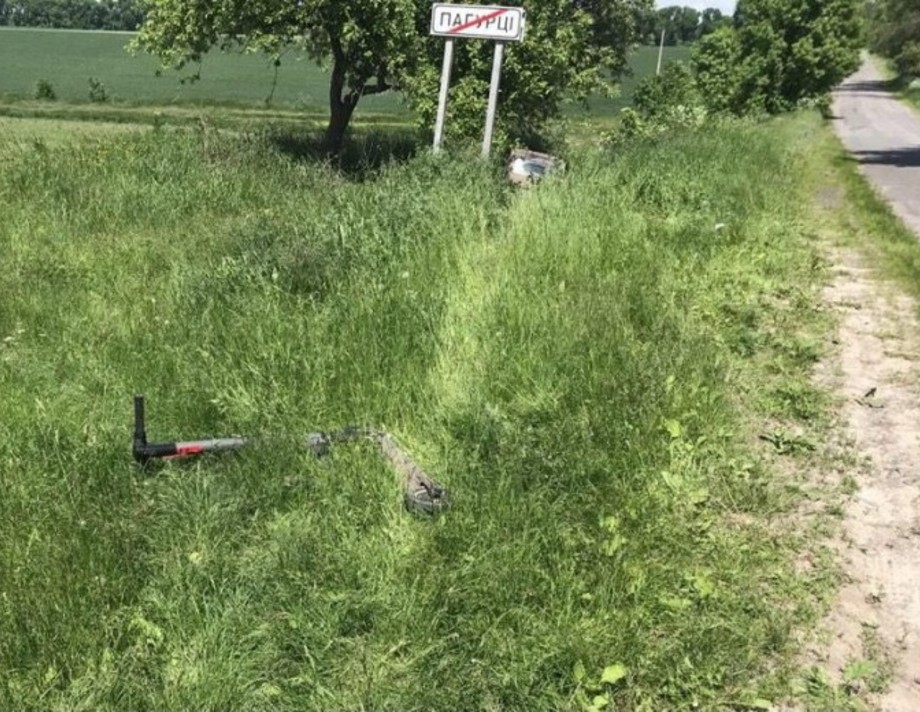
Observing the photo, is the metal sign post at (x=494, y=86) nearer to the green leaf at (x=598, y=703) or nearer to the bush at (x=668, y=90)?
the green leaf at (x=598, y=703)

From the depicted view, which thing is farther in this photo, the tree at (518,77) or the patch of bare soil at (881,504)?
the tree at (518,77)

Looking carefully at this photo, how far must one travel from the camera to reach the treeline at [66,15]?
14838 cm

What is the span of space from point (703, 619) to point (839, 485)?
1.42 m

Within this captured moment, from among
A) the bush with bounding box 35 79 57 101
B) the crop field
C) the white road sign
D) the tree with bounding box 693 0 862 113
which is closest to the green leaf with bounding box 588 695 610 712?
the white road sign

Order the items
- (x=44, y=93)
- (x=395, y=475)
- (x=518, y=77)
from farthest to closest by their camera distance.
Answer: (x=44, y=93), (x=518, y=77), (x=395, y=475)

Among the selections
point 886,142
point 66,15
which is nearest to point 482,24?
point 886,142

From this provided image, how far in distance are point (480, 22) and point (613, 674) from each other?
6718mm

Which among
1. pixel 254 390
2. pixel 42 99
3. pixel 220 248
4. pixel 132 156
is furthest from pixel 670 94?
pixel 254 390

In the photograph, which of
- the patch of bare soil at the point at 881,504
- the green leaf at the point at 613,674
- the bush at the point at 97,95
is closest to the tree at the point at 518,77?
the patch of bare soil at the point at 881,504

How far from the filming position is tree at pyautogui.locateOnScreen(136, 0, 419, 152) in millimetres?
13648

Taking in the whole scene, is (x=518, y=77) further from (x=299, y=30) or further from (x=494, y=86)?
(x=494, y=86)

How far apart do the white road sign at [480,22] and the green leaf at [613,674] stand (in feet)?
21.4

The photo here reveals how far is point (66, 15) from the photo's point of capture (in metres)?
149

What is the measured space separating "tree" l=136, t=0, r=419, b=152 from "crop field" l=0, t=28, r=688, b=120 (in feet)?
36.1
